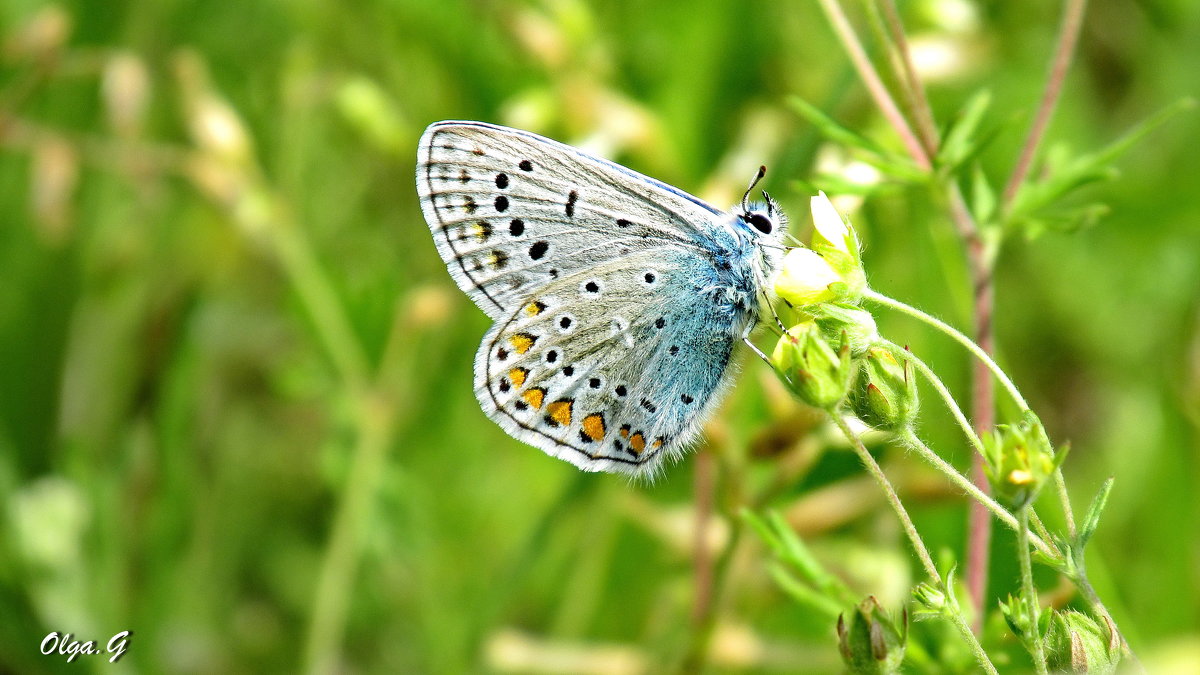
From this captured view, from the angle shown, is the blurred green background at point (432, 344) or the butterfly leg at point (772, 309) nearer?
the butterfly leg at point (772, 309)

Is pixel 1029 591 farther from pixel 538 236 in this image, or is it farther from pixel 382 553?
pixel 382 553

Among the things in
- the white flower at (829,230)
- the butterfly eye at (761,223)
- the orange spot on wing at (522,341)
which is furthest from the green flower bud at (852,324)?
the orange spot on wing at (522,341)

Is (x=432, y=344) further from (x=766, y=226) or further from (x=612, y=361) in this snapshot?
(x=766, y=226)

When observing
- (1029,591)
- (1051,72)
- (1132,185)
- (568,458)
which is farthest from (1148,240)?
(1029,591)

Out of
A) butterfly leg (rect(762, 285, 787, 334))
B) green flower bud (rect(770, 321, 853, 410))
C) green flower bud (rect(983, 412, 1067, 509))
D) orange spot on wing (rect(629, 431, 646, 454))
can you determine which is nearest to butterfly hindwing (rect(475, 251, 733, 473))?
orange spot on wing (rect(629, 431, 646, 454))

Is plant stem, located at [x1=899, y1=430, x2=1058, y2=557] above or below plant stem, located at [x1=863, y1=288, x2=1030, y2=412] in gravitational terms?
below

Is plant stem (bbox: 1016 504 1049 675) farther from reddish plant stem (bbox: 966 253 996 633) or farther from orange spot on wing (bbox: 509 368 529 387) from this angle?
orange spot on wing (bbox: 509 368 529 387)

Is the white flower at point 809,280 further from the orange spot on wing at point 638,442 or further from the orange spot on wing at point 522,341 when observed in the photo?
the orange spot on wing at point 522,341

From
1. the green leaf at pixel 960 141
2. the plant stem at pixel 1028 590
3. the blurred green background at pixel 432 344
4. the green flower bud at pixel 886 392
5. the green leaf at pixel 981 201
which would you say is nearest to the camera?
the plant stem at pixel 1028 590
